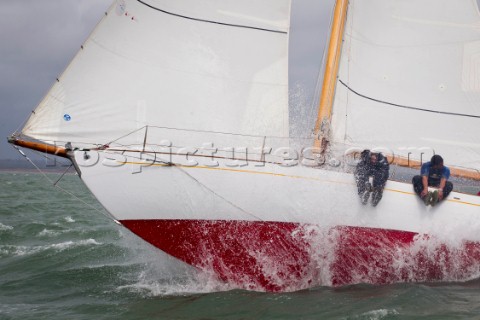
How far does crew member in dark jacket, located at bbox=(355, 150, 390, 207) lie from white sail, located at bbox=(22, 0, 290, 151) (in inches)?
62.2

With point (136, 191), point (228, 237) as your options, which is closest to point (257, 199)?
point (228, 237)

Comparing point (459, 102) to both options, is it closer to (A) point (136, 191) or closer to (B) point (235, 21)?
(B) point (235, 21)

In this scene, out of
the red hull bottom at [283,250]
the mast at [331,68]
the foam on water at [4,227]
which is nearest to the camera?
the red hull bottom at [283,250]

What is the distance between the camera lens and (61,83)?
920 centimetres

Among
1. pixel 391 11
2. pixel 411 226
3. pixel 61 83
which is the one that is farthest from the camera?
pixel 391 11

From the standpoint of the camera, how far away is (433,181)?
34.2 ft

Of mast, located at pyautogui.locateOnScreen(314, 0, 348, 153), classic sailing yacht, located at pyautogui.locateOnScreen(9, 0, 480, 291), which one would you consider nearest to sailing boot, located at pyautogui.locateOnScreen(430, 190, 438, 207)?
classic sailing yacht, located at pyautogui.locateOnScreen(9, 0, 480, 291)

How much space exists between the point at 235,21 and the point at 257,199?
10.5 feet

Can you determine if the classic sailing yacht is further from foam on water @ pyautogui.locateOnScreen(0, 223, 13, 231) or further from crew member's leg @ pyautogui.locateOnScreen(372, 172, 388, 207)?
foam on water @ pyautogui.locateOnScreen(0, 223, 13, 231)

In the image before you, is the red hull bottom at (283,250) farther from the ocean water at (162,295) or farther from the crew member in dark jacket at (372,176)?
the crew member in dark jacket at (372,176)

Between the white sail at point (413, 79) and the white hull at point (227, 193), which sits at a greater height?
the white sail at point (413, 79)

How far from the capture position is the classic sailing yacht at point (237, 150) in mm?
9344

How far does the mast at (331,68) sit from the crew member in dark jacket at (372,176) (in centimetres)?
111

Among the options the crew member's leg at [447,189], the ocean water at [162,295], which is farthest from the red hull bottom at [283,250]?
the crew member's leg at [447,189]
